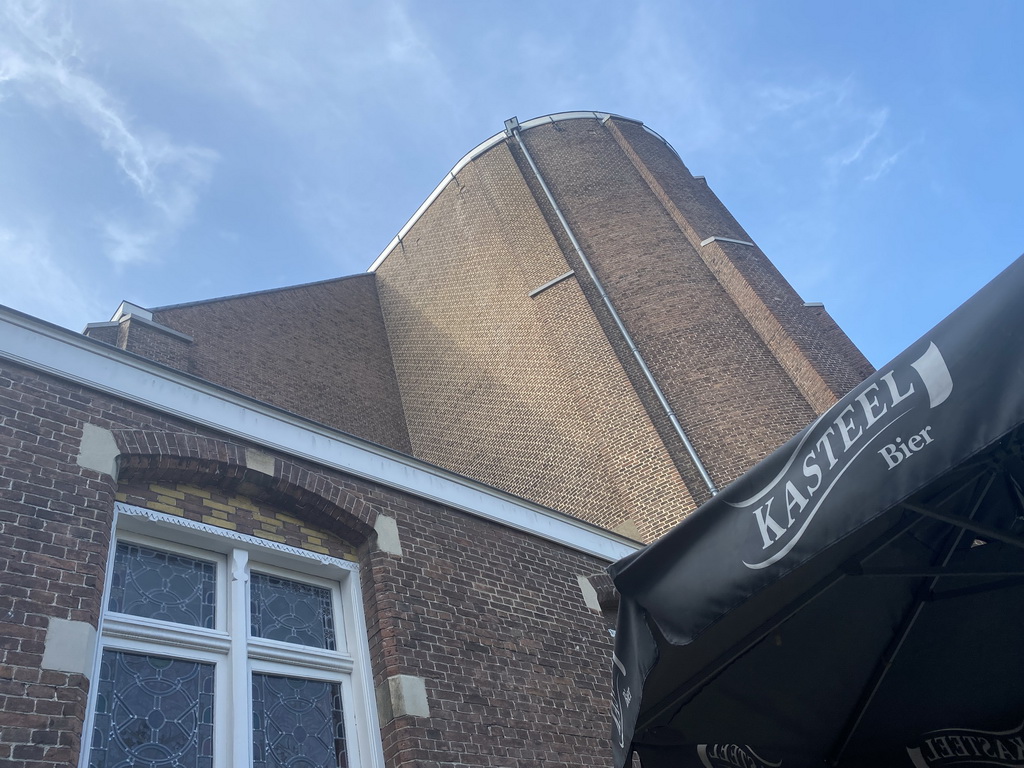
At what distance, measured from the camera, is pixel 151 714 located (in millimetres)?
4387

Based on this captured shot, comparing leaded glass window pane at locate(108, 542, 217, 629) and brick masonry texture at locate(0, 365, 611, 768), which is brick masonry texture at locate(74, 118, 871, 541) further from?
leaded glass window pane at locate(108, 542, 217, 629)

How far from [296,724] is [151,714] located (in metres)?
0.93

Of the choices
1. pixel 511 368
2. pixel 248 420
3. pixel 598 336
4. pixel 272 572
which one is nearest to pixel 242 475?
pixel 248 420

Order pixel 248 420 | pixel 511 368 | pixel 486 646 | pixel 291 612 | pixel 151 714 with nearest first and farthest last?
pixel 151 714
pixel 291 612
pixel 248 420
pixel 486 646
pixel 511 368

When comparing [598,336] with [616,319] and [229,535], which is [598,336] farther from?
[229,535]

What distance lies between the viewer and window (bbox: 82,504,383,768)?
172 inches

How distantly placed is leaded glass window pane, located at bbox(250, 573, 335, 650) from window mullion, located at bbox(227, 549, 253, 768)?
0.15 metres

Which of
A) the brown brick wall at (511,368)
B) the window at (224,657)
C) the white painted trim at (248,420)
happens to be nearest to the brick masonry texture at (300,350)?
the brown brick wall at (511,368)

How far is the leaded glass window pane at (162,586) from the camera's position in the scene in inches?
189

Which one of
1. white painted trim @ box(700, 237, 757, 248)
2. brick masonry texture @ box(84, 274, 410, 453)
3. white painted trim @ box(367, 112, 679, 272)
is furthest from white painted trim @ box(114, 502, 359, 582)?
white painted trim @ box(367, 112, 679, 272)

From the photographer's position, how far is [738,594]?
9.62 feet

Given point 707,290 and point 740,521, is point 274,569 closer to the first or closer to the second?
point 740,521

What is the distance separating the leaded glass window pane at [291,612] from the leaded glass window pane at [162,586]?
34 cm

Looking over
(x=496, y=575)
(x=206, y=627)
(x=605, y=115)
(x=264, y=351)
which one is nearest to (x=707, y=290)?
(x=605, y=115)
